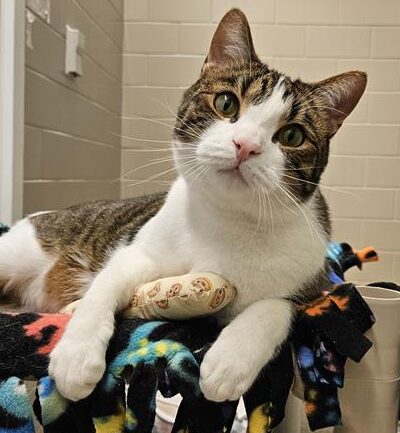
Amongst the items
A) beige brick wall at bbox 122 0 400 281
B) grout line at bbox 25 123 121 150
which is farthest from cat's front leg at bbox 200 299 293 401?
beige brick wall at bbox 122 0 400 281

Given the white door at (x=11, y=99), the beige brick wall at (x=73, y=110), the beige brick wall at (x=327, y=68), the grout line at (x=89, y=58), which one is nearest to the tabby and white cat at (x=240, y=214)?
the white door at (x=11, y=99)

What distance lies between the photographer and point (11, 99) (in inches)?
49.3

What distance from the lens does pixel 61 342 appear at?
69 centimetres

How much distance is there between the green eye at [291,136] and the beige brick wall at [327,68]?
136 cm

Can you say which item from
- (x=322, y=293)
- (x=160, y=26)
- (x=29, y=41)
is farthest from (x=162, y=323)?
(x=160, y=26)

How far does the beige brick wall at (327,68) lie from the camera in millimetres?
2227

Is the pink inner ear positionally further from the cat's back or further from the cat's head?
the cat's back

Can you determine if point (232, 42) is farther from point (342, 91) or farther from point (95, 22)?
point (95, 22)

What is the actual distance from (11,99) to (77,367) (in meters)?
0.82

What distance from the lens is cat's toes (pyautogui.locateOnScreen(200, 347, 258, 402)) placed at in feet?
2.12

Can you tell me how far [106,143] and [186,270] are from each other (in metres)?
1.32

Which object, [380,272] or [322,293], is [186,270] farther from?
[380,272]

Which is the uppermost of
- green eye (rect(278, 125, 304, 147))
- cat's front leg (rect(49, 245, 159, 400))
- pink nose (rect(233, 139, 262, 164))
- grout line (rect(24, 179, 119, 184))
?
green eye (rect(278, 125, 304, 147))

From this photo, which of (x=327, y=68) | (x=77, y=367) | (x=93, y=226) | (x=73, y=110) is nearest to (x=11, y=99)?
(x=93, y=226)
